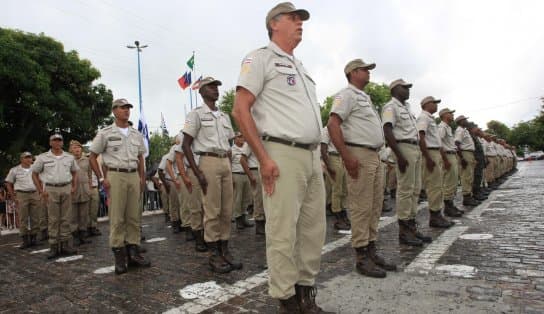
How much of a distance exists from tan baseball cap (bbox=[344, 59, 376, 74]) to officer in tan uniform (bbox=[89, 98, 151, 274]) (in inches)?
112

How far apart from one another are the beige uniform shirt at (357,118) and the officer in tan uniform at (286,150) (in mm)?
1231

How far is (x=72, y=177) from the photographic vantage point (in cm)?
690

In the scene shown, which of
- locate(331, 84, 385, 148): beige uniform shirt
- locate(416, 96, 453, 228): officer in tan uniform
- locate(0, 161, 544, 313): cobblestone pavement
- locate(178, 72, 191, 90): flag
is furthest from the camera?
locate(178, 72, 191, 90): flag

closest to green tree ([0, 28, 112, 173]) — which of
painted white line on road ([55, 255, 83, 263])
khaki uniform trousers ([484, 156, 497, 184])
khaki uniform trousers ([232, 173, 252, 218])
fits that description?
khaki uniform trousers ([232, 173, 252, 218])

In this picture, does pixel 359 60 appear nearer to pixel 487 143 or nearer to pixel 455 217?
pixel 455 217

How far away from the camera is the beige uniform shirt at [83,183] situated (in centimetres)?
809

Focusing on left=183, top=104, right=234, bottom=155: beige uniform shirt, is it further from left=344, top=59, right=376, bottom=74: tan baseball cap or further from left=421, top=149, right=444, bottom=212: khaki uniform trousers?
left=421, top=149, right=444, bottom=212: khaki uniform trousers

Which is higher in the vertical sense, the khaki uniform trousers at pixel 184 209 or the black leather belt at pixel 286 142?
the black leather belt at pixel 286 142

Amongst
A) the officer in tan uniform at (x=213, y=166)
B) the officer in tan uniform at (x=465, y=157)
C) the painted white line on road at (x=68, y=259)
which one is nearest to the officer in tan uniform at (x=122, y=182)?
the officer in tan uniform at (x=213, y=166)

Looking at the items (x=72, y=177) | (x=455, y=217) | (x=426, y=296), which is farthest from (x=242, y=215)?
(x=426, y=296)

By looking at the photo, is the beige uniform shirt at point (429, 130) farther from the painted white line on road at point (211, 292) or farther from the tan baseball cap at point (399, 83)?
the painted white line on road at point (211, 292)

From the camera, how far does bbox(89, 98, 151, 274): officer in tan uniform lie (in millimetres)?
4746

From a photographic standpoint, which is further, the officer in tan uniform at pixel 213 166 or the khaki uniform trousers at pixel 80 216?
the khaki uniform trousers at pixel 80 216

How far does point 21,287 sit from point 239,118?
11.3ft
